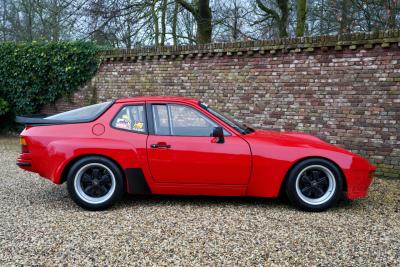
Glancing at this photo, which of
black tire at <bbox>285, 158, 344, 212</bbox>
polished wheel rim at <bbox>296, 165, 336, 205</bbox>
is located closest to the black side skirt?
black tire at <bbox>285, 158, 344, 212</bbox>

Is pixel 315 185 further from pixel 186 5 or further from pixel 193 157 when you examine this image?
pixel 186 5

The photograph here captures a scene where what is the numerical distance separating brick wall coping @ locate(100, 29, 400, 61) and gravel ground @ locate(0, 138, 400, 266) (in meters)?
2.84

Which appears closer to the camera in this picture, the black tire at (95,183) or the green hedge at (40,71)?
the black tire at (95,183)

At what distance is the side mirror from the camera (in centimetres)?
439

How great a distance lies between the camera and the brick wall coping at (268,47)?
639 cm

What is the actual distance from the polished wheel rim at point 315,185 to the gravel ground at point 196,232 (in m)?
0.20

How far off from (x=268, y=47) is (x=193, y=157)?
3.95 m

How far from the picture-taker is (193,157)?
14.6 ft

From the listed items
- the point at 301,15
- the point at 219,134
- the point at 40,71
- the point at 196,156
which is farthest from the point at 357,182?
the point at 40,71

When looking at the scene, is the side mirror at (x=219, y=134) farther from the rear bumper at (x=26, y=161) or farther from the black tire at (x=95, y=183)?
the rear bumper at (x=26, y=161)

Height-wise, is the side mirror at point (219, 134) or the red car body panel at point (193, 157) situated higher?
the side mirror at point (219, 134)

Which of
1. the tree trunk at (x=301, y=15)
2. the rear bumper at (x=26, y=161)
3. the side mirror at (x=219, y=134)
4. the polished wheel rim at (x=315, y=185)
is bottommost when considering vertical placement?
the polished wheel rim at (x=315, y=185)

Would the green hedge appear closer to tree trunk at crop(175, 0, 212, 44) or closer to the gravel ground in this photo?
tree trunk at crop(175, 0, 212, 44)

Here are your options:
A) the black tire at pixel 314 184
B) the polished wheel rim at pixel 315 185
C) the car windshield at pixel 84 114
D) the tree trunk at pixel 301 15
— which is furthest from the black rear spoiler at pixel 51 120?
the tree trunk at pixel 301 15
